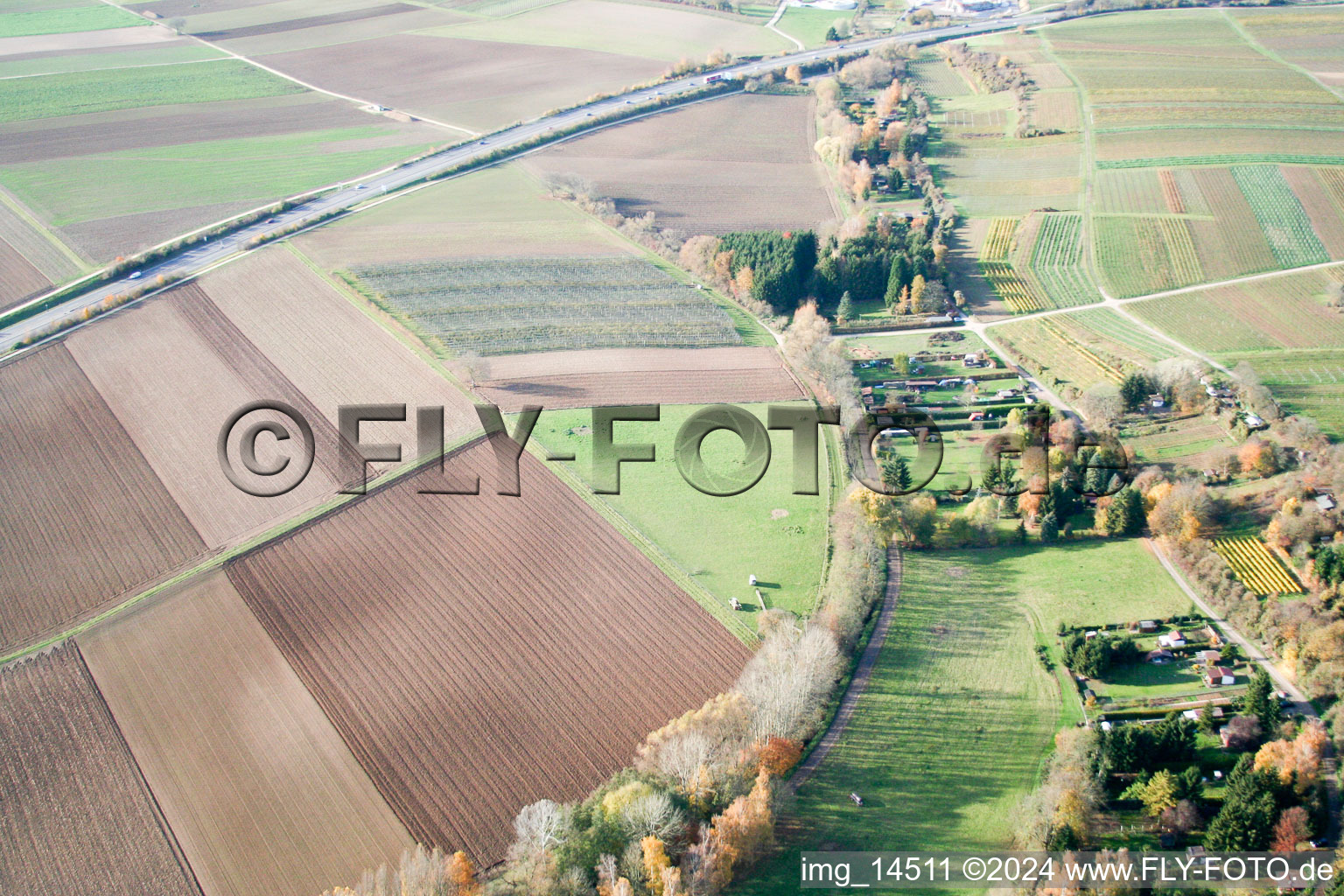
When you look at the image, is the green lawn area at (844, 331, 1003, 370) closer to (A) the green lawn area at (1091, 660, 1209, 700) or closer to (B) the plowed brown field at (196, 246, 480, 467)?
(A) the green lawn area at (1091, 660, 1209, 700)

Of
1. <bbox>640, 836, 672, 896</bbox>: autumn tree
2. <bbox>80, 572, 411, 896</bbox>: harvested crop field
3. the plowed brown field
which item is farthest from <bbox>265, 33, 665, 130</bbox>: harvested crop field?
<bbox>640, 836, 672, 896</bbox>: autumn tree

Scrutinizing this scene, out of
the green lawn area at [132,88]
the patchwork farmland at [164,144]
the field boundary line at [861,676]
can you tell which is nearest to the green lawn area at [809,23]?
the patchwork farmland at [164,144]

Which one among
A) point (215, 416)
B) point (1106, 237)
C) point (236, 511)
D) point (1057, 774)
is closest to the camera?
point (1057, 774)

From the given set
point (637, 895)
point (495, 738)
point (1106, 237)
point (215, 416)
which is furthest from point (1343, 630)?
point (215, 416)

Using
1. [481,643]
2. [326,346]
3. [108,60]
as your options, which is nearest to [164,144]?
[108,60]

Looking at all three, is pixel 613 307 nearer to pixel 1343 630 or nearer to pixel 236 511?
pixel 236 511

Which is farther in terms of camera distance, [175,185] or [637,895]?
[175,185]

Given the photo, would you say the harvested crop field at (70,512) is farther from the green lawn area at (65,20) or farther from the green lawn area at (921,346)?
the green lawn area at (65,20)
